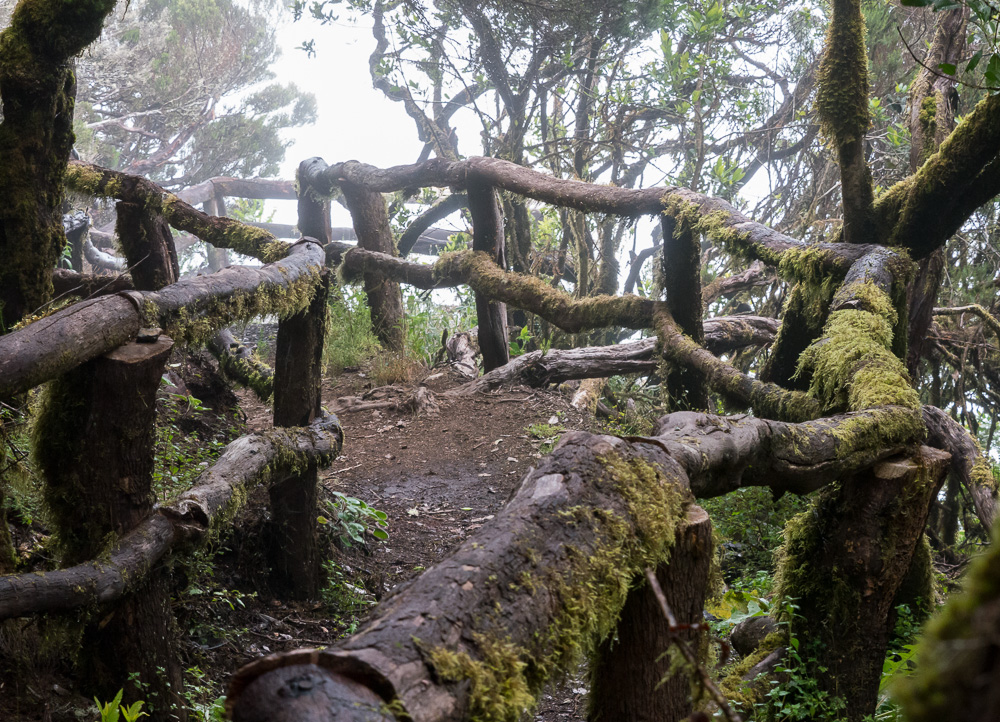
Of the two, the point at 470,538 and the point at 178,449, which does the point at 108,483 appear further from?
the point at 178,449

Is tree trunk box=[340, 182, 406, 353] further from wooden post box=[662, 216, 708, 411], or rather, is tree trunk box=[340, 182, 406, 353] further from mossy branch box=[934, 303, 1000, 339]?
mossy branch box=[934, 303, 1000, 339]

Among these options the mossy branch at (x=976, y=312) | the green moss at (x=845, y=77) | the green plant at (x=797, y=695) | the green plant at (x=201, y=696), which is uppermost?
the green moss at (x=845, y=77)

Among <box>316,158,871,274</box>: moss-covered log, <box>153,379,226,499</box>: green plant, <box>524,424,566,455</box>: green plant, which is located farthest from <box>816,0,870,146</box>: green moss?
<box>153,379,226,499</box>: green plant

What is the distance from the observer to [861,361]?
12.2 ft

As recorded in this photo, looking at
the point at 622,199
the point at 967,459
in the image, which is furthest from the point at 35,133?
the point at 967,459

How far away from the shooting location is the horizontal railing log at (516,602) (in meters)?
0.96

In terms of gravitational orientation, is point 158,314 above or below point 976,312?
above

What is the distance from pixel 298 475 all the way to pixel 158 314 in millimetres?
1477

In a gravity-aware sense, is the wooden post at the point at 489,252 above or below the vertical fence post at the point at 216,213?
below

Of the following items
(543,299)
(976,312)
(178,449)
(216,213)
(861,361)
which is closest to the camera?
(861,361)

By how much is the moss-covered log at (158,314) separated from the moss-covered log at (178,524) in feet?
2.11

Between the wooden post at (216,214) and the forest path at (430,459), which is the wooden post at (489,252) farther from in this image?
the wooden post at (216,214)

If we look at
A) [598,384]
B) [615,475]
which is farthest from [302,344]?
[598,384]

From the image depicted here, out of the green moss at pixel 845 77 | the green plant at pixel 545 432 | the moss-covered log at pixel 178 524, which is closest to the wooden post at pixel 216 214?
the green plant at pixel 545 432
